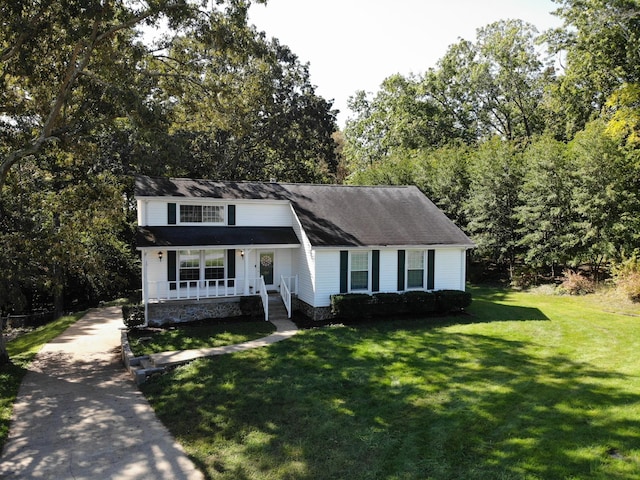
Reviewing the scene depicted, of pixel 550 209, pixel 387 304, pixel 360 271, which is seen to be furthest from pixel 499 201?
pixel 387 304

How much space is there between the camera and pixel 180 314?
16.5 m

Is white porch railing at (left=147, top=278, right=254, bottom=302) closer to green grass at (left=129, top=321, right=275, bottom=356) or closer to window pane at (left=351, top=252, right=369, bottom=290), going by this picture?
green grass at (left=129, top=321, right=275, bottom=356)

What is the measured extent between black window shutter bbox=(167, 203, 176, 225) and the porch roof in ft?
0.83

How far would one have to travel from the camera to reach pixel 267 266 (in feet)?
61.0

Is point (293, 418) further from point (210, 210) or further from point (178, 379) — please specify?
point (210, 210)

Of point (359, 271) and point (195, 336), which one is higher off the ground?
point (359, 271)

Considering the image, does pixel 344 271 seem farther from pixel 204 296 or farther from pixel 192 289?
pixel 192 289

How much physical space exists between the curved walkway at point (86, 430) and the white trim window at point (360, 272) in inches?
343

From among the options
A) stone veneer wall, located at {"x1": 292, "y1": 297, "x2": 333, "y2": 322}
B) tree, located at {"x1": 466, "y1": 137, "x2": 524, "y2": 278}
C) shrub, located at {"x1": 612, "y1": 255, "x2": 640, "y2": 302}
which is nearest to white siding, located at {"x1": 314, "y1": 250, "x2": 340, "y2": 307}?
stone veneer wall, located at {"x1": 292, "y1": 297, "x2": 333, "y2": 322}

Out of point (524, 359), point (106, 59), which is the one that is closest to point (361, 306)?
point (524, 359)

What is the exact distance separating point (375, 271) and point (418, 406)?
9112mm

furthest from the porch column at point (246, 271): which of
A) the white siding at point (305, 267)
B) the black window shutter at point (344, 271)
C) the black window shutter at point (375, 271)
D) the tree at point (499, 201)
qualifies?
the tree at point (499, 201)

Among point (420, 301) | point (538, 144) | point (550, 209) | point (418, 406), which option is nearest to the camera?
point (418, 406)

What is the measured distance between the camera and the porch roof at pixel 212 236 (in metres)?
16.3
